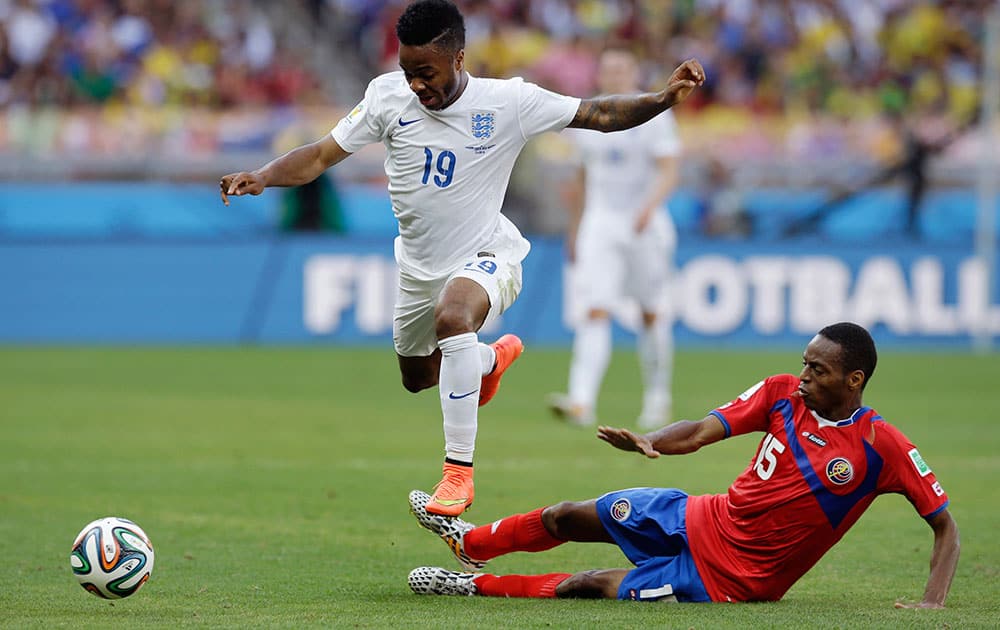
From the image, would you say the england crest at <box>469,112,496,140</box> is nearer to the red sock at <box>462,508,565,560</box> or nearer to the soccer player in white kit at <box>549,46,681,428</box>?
the red sock at <box>462,508,565,560</box>

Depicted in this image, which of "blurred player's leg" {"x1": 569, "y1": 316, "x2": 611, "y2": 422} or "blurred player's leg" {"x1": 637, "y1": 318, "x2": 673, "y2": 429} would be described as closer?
"blurred player's leg" {"x1": 569, "y1": 316, "x2": 611, "y2": 422}

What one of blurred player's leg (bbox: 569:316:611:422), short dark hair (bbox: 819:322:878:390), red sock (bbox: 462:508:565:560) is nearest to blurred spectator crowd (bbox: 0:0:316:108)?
blurred player's leg (bbox: 569:316:611:422)

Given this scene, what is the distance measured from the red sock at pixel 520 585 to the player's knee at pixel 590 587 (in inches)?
2.1

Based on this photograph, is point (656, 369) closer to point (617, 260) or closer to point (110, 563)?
point (617, 260)

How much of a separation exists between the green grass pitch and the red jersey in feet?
0.63

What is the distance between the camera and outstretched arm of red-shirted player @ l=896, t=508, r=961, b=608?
5.75 m

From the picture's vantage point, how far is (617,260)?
13031 millimetres

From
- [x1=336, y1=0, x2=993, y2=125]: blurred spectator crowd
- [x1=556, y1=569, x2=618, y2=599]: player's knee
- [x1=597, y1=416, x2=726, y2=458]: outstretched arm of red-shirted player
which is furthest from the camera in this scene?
[x1=336, y1=0, x2=993, y2=125]: blurred spectator crowd

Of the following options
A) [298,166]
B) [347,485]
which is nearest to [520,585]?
[298,166]

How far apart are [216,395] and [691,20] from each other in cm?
1525

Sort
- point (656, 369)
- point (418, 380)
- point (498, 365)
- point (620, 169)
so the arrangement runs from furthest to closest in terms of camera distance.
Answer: point (656, 369) < point (620, 169) < point (418, 380) < point (498, 365)

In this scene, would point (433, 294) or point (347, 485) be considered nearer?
point (433, 294)

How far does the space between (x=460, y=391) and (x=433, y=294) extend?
67 centimetres

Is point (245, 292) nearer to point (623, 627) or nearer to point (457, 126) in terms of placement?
point (457, 126)
